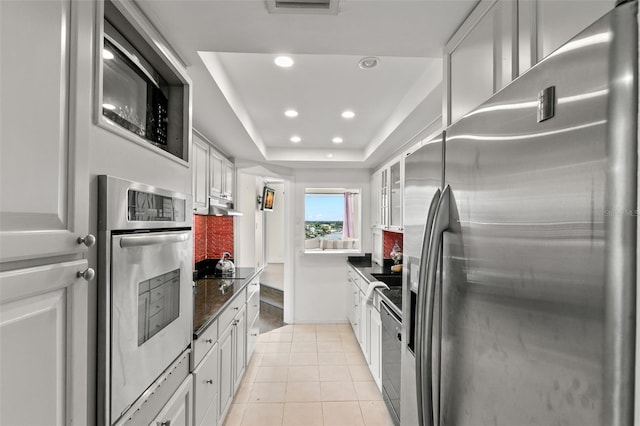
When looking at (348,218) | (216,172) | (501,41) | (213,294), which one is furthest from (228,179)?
(501,41)

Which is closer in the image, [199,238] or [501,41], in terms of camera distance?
[501,41]

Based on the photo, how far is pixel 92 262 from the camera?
92 cm

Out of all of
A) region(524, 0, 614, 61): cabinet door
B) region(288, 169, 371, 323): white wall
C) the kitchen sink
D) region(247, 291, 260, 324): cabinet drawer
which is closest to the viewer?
region(524, 0, 614, 61): cabinet door

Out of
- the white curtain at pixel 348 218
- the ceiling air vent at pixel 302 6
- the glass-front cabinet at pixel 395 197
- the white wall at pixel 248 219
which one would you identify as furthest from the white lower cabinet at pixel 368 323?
the white wall at pixel 248 219

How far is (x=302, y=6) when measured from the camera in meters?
1.23

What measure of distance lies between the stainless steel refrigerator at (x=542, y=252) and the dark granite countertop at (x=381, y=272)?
1.37 meters

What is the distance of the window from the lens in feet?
17.3

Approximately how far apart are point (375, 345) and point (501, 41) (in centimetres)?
258

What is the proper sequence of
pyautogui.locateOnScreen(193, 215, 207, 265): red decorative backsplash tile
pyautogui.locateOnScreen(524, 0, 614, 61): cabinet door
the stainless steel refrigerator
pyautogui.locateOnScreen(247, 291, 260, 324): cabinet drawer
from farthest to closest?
1. pyautogui.locateOnScreen(193, 215, 207, 265): red decorative backsplash tile
2. pyautogui.locateOnScreen(247, 291, 260, 324): cabinet drawer
3. pyautogui.locateOnScreen(524, 0, 614, 61): cabinet door
4. the stainless steel refrigerator

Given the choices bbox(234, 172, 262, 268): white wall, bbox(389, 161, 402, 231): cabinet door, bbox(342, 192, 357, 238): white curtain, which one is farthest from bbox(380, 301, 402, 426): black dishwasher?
bbox(234, 172, 262, 268): white wall

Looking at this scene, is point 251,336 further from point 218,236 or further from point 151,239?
point 151,239

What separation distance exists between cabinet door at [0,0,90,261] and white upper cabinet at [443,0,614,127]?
117cm

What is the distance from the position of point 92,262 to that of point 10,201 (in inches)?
12.5

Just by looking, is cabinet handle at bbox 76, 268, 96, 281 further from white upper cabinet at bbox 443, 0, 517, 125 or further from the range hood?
the range hood
